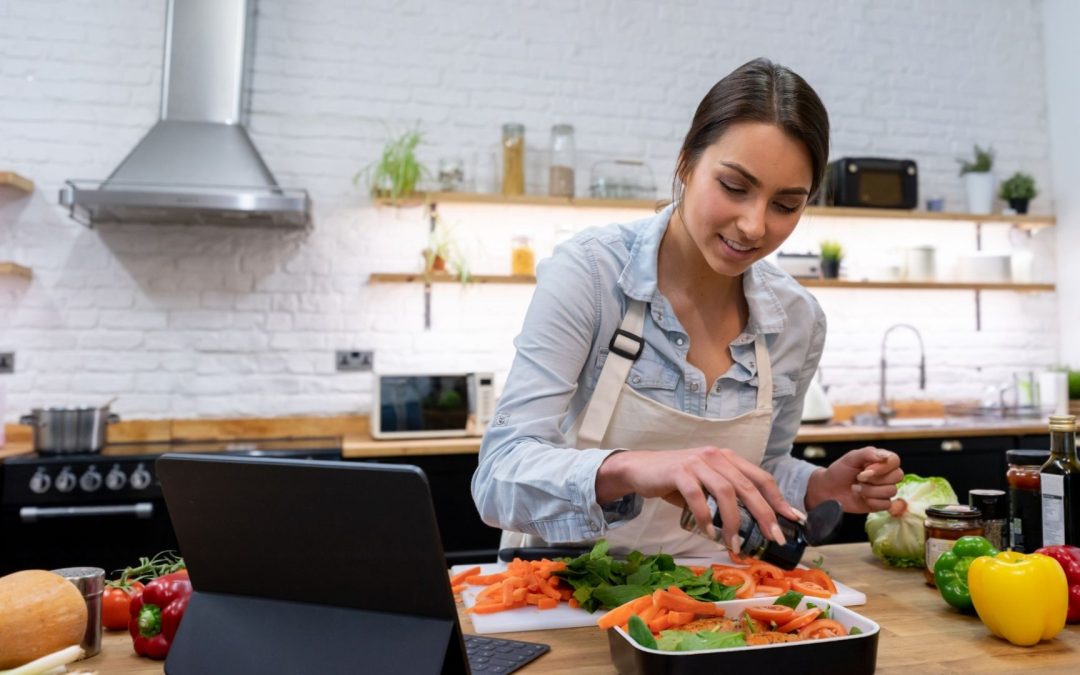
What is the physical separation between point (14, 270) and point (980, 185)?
4557 millimetres

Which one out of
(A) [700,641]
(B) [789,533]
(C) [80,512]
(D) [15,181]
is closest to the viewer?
(A) [700,641]

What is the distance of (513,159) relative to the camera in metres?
3.76

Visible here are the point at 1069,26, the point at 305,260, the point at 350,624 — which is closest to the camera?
Answer: the point at 350,624

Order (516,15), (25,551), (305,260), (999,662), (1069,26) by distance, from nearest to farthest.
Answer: (999,662) < (25,551) < (305,260) < (516,15) < (1069,26)

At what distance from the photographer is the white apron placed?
1484 millimetres

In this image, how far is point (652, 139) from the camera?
4.12m

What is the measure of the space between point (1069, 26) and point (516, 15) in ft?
10.0

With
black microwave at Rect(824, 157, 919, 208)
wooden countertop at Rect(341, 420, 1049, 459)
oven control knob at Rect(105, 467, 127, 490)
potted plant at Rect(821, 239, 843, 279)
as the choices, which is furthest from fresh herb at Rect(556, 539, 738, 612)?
black microwave at Rect(824, 157, 919, 208)

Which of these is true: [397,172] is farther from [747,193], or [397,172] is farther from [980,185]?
[980,185]

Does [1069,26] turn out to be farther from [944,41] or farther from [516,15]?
[516,15]

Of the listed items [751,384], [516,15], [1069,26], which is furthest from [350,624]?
[1069,26]

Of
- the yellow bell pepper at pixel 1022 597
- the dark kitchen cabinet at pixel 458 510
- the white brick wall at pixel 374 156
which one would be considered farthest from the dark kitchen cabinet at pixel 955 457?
the yellow bell pepper at pixel 1022 597

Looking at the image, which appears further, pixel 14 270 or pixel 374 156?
pixel 374 156

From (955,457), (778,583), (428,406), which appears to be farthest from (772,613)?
(955,457)
